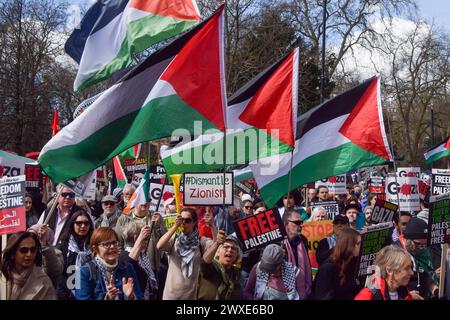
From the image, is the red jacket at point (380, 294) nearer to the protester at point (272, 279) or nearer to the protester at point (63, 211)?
the protester at point (272, 279)

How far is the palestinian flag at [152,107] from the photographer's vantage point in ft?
22.4

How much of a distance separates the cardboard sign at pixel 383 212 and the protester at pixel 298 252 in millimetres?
2611

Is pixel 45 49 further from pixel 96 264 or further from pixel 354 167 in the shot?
pixel 96 264

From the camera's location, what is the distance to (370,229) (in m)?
6.72

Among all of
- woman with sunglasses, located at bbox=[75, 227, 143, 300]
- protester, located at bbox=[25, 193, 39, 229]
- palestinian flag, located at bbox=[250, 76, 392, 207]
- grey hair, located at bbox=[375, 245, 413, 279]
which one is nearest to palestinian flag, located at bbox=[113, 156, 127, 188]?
protester, located at bbox=[25, 193, 39, 229]

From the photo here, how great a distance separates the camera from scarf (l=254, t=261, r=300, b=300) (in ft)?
21.3

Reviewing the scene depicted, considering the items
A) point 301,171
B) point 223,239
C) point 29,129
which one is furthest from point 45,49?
point 223,239

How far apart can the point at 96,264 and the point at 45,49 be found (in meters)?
33.5

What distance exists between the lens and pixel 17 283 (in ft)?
17.5

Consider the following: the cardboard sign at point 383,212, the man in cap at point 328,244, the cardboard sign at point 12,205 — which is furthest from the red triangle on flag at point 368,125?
the cardboard sign at point 12,205

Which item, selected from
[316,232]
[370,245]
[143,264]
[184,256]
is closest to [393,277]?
[370,245]

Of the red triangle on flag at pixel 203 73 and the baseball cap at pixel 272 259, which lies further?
the red triangle on flag at pixel 203 73

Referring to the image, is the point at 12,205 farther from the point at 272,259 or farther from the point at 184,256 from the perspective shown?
the point at 272,259

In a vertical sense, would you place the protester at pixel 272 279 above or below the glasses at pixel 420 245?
below
